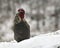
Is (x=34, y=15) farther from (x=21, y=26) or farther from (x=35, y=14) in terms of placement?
(x=21, y=26)

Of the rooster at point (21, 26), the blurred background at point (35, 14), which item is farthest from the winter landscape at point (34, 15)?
the rooster at point (21, 26)

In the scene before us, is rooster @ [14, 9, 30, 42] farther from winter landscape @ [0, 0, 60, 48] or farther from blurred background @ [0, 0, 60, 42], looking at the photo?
blurred background @ [0, 0, 60, 42]

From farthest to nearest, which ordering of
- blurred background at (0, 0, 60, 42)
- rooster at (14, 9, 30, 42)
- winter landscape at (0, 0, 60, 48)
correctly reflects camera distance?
blurred background at (0, 0, 60, 42) → winter landscape at (0, 0, 60, 48) → rooster at (14, 9, 30, 42)

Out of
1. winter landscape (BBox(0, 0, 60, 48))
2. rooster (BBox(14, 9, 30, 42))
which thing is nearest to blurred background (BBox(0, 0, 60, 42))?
winter landscape (BBox(0, 0, 60, 48))

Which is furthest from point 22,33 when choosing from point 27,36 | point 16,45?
point 16,45

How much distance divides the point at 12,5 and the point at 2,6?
25.0 inches

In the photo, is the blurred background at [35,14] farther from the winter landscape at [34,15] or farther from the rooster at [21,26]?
the rooster at [21,26]

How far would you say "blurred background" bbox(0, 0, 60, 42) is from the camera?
1469 centimetres

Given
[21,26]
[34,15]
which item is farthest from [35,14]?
[21,26]

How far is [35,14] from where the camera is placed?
55.0ft

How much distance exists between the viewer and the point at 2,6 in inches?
691

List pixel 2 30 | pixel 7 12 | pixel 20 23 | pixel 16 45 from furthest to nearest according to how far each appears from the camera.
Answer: pixel 7 12 < pixel 2 30 < pixel 20 23 < pixel 16 45

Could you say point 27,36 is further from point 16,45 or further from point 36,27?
point 36,27

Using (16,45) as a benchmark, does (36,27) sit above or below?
below
